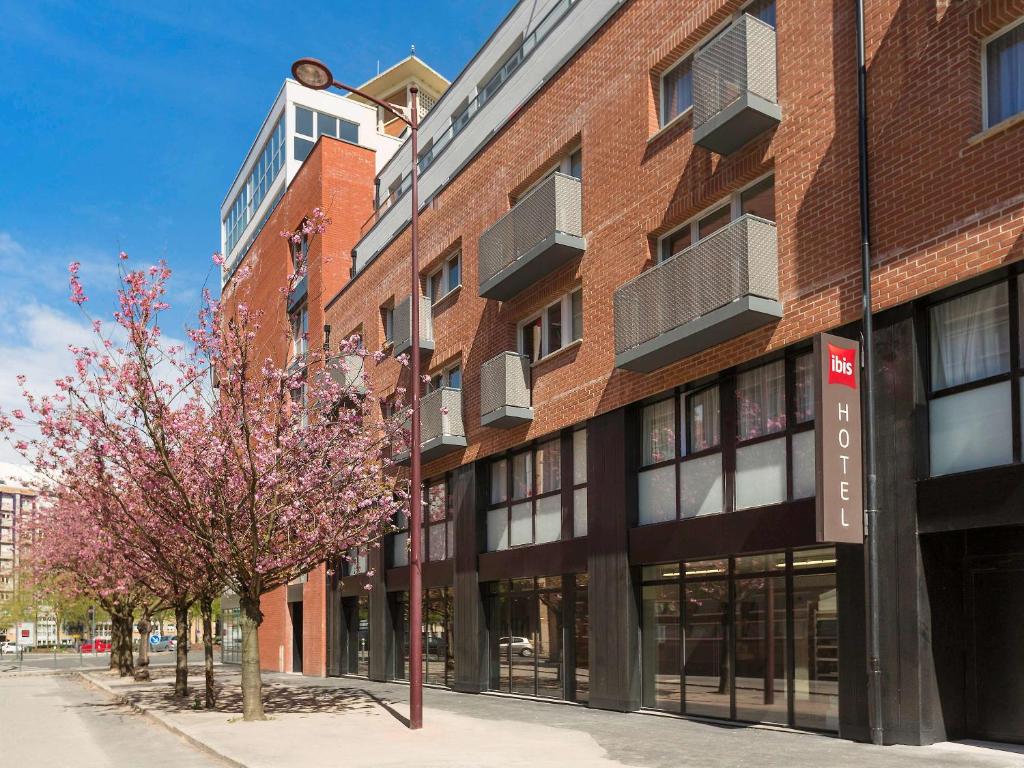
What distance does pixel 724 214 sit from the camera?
16.5 metres

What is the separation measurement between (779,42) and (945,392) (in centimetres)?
592

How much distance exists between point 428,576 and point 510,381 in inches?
284

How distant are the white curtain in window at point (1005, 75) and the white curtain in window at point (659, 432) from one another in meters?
6.96

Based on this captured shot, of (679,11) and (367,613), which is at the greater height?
(679,11)

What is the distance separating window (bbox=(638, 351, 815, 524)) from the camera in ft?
47.3

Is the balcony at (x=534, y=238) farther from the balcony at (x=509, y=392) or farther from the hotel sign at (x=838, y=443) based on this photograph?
the hotel sign at (x=838, y=443)

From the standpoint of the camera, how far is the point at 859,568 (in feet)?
42.6

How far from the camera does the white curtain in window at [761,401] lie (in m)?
14.9

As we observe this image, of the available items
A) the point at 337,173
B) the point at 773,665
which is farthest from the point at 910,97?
the point at 337,173

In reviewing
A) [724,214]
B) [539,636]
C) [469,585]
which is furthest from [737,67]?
[469,585]

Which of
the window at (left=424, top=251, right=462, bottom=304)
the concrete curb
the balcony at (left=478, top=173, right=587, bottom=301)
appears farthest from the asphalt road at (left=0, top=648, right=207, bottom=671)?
the balcony at (left=478, top=173, right=587, bottom=301)

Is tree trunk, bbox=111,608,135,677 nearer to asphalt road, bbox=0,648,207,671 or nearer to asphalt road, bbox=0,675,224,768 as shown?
asphalt road, bbox=0,675,224,768

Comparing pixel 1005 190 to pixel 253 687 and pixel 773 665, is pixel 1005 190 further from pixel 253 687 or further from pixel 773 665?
pixel 253 687

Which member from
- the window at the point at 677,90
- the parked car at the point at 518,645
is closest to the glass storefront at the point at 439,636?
the parked car at the point at 518,645
